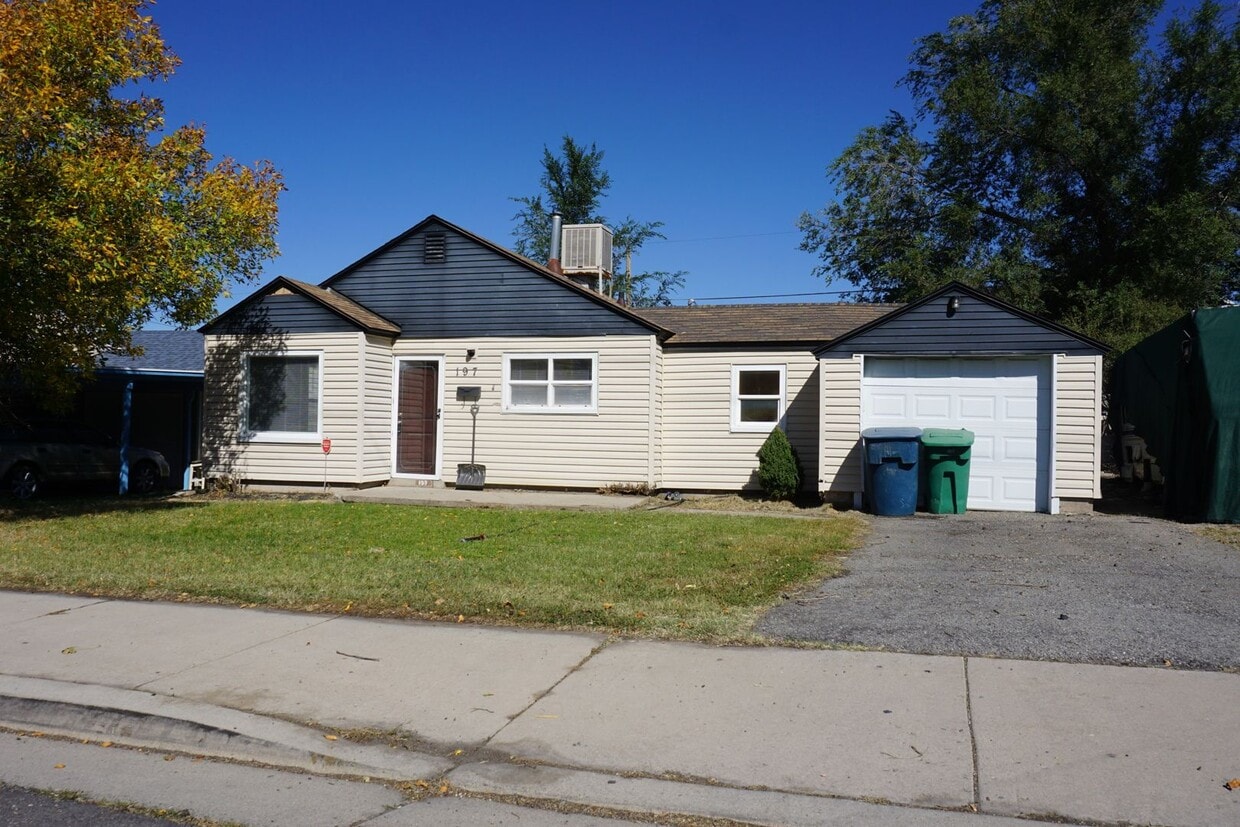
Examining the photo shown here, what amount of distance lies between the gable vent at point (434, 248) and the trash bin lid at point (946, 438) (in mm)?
8967

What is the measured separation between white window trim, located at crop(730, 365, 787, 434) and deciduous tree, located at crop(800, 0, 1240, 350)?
14.4m

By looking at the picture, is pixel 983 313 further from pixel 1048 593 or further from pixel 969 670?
pixel 969 670

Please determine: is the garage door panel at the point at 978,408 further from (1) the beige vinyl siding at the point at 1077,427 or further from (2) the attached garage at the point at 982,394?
(1) the beige vinyl siding at the point at 1077,427

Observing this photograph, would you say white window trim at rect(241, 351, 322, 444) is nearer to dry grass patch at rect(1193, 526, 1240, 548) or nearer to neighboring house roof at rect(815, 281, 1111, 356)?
neighboring house roof at rect(815, 281, 1111, 356)

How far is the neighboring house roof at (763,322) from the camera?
1755cm

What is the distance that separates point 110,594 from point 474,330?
32.5 ft

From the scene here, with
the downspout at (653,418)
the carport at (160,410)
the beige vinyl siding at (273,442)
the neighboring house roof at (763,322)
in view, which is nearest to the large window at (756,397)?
the neighboring house roof at (763,322)

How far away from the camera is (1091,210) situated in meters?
31.0

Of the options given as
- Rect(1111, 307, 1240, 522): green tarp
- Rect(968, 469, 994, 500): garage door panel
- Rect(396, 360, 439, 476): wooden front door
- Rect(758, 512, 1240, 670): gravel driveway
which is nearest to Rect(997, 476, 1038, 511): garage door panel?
Rect(968, 469, 994, 500): garage door panel

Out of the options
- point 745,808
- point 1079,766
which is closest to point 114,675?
point 745,808

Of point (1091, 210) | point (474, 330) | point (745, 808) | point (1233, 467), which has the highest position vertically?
point (1091, 210)

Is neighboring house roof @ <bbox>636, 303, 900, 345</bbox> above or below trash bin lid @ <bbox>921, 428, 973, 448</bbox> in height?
above

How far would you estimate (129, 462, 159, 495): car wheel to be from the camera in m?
19.4

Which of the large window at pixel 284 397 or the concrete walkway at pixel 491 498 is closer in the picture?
the concrete walkway at pixel 491 498
